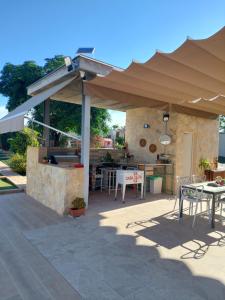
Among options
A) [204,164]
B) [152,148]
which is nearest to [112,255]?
[152,148]

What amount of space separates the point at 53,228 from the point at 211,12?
6461mm

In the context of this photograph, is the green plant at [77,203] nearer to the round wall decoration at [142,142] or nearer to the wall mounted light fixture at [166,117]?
the wall mounted light fixture at [166,117]

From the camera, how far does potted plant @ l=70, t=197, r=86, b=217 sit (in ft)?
21.4

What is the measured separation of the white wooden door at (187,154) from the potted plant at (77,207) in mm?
5589

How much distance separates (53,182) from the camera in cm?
728

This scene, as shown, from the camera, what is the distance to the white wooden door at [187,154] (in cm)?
1054

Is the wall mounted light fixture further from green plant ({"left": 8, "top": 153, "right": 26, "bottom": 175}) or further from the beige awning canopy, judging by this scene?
green plant ({"left": 8, "top": 153, "right": 26, "bottom": 175})

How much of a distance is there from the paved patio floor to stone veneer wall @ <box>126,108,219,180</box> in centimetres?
377

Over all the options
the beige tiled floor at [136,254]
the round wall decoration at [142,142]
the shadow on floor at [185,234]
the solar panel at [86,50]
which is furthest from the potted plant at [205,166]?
the solar panel at [86,50]

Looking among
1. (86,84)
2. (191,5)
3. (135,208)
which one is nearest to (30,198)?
(135,208)

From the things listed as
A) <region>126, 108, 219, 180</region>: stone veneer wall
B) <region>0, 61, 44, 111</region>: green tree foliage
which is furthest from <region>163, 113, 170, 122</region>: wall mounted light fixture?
<region>0, 61, 44, 111</region>: green tree foliage

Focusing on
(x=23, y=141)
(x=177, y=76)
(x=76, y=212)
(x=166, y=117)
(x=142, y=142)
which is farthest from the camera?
(x=23, y=141)

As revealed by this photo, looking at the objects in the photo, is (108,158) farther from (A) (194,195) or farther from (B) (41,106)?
→ (B) (41,106)

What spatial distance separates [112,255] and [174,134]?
6656 mm
